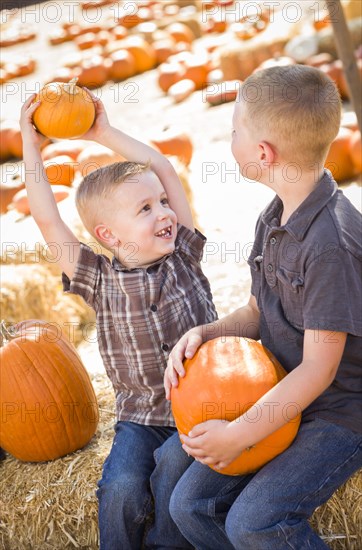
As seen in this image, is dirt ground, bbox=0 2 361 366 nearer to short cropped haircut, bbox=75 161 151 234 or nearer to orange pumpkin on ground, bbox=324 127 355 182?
orange pumpkin on ground, bbox=324 127 355 182

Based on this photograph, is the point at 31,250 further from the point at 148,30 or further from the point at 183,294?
the point at 148,30

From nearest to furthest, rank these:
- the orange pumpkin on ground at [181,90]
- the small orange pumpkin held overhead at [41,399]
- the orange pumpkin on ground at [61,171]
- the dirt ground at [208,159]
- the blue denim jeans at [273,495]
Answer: the blue denim jeans at [273,495], the small orange pumpkin held overhead at [41,399], the dirt ground at [208,159], the orange pumpkin on ground at [61,171], the orange pumpkin on ground at [181,90]

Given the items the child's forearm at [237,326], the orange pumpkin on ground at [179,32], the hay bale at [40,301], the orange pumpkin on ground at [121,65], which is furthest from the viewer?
the orange pumpkin on ground at [179,32]

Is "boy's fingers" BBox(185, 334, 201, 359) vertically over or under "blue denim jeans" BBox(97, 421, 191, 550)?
over

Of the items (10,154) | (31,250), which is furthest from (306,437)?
(10,154)

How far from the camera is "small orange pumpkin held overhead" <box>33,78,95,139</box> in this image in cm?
244

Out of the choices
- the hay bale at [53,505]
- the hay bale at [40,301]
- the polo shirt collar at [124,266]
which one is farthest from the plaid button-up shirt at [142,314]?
the hay bale at [40,301]

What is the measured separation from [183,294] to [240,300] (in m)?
1.59

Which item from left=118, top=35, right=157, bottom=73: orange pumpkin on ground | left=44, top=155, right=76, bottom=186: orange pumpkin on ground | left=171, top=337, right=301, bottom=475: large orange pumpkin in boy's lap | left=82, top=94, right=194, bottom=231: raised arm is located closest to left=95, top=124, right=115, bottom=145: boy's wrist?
left=82, top=94, right=194, bottom=231: raised arm

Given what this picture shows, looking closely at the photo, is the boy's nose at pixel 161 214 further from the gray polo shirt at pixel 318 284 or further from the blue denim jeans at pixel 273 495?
the blue denim jeans at pixel 273 495

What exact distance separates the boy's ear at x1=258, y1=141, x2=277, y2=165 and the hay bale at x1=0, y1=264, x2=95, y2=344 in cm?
213

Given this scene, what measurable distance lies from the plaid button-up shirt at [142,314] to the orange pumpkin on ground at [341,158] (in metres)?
3.29

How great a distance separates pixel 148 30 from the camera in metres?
11.6

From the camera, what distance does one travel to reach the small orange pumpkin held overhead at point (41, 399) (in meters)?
2.56
